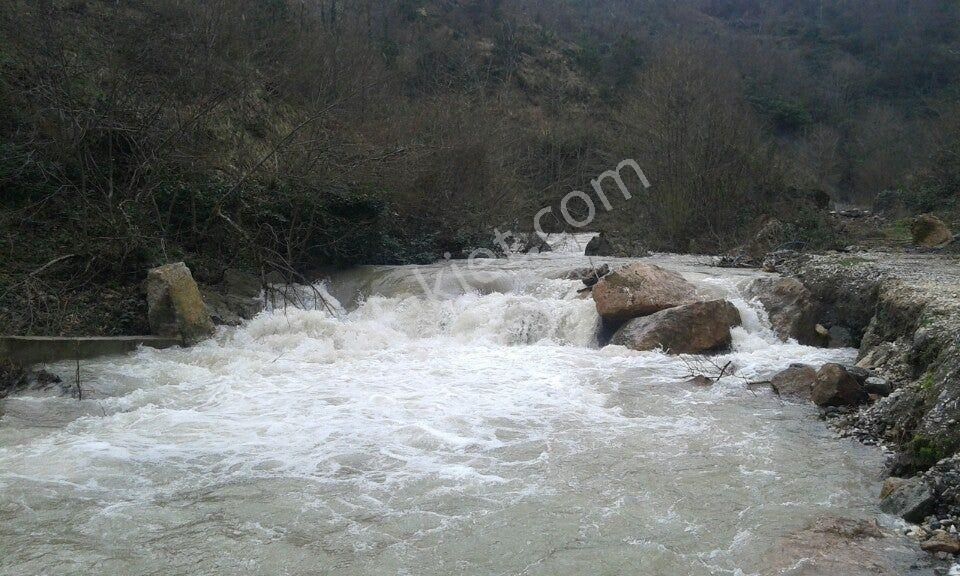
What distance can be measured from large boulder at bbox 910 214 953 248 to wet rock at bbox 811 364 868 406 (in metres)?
10.2

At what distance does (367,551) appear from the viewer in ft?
15.3

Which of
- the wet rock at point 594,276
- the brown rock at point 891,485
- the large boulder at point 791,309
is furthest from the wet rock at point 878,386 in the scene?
the wet rock at point 594,276

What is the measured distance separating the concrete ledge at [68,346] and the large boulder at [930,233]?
1559cm

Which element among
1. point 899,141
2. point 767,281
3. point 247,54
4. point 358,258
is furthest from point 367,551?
point 899,141

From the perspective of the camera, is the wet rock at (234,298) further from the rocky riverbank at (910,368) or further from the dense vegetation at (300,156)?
the rocky riverbank at (910,368)

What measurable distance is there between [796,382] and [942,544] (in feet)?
12.8

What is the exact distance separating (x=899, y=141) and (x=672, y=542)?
39.1 meters

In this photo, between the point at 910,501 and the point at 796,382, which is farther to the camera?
the point at 796,382

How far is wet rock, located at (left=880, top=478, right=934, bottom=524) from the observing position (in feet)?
16.1

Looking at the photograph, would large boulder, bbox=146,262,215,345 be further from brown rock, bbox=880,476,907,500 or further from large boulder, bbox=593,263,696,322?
brown rock, bbox=880,476,907,500

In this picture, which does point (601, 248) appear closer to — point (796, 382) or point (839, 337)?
point (839, 337)

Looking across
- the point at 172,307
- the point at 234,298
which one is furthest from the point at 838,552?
the point at 234,298

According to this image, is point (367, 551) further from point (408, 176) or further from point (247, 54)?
point (247, 54)

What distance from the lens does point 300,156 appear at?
15.1 metres
